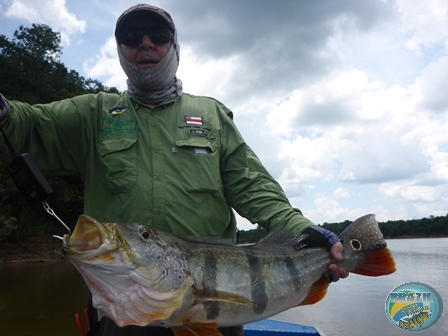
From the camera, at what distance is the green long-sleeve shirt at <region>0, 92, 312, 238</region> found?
297cm

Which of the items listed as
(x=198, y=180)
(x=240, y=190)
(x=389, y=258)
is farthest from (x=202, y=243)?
(x=389, y=258)

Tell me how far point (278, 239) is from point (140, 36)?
195 cm

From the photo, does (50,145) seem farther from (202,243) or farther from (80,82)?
(80,82)

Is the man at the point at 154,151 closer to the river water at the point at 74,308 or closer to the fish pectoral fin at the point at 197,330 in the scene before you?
the fish pectoral fin at the point at 197,330

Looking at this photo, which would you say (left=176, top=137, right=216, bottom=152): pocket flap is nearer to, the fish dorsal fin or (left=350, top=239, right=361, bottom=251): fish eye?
the fish dorsal fin

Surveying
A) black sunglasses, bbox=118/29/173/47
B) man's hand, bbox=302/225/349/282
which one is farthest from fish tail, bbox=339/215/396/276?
black sunglasses, bbox=118/29/173/47

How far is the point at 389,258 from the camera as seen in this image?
11.0 ft

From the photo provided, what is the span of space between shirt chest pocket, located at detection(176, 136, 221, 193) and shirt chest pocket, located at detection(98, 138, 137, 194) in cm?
35

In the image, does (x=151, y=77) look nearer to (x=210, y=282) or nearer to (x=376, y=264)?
(x=210, y=282)

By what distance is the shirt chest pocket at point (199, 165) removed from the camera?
3.12 m

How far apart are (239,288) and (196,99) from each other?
5.64 ft

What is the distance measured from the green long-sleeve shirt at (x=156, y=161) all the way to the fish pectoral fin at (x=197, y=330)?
719 millimetres

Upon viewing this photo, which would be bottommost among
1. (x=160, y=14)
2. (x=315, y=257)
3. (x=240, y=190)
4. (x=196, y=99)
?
(x=315, y=257)

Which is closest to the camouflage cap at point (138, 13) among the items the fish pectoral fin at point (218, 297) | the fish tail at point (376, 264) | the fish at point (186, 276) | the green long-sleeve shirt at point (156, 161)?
the green long-sleeve shirt at point (156, 161)
